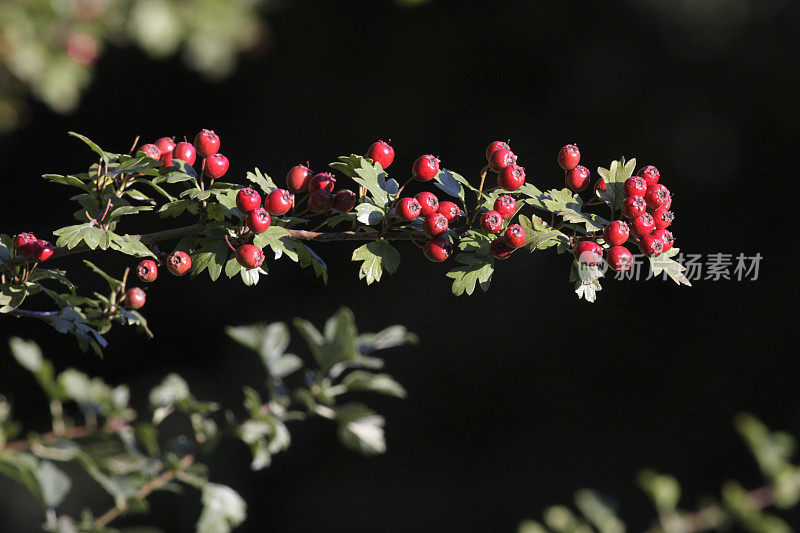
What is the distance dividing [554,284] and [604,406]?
53 cm

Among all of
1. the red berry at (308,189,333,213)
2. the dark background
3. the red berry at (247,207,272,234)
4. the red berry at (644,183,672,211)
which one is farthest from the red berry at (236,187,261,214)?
the dark background

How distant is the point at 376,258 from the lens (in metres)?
0.97

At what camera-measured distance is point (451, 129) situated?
3.47 metres

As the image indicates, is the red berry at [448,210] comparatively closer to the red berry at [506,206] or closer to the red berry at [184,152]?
the red berry at [506,206]

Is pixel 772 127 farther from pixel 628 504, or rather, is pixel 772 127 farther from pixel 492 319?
pixel 628 504

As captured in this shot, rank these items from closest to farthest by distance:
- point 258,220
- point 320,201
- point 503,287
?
1. point 258,220
2. point 320,201
3. point 503,287

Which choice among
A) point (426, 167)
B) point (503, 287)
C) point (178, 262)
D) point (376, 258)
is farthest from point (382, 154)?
point (503, 287)

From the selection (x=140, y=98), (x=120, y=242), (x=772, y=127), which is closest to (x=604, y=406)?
(x=772, y=127)

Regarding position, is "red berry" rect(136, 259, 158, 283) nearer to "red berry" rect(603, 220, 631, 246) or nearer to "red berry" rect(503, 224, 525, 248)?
"red berry" rect(503, 224, 525, 248)

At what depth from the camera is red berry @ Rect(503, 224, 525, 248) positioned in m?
0.92

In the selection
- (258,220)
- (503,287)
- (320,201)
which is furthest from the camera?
(503,287)

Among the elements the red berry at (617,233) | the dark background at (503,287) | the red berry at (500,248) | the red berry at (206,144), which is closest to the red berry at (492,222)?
the red berry at (500,248)

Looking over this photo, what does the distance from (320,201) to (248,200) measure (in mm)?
117

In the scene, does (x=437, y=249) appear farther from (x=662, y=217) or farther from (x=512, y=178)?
(x=662, y=217)
